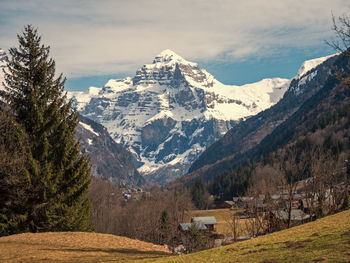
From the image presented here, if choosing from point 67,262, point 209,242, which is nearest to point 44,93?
point 67,262

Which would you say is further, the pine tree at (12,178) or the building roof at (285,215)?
the building roof at (285,215)

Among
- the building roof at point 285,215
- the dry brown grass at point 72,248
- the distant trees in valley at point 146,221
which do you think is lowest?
the distant trees in valley at point 146,221

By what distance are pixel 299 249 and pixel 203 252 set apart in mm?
7490

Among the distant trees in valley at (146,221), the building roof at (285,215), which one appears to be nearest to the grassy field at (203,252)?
the building roof at (285,215)

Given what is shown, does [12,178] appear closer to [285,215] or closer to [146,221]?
[285,215]

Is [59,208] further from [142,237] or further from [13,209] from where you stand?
[142,237]

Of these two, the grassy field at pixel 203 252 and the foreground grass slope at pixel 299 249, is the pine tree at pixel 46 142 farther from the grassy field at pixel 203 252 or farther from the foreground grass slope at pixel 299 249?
the foreground grass slope at pixel 299 249

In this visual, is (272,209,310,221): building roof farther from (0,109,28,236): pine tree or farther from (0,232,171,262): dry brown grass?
(0,109,28,236): pine tree

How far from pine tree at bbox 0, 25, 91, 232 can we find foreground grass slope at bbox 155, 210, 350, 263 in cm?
2087

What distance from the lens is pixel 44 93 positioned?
42.3 metres

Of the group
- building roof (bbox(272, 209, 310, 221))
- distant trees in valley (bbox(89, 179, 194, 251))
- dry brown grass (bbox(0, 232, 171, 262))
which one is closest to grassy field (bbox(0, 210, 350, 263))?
dry brown grass (bbox(0, 232, 171, 262))

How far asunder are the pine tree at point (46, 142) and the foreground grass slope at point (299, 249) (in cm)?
2087

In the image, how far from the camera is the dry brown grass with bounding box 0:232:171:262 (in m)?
25.2

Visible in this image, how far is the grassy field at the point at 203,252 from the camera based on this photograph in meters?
19.4
